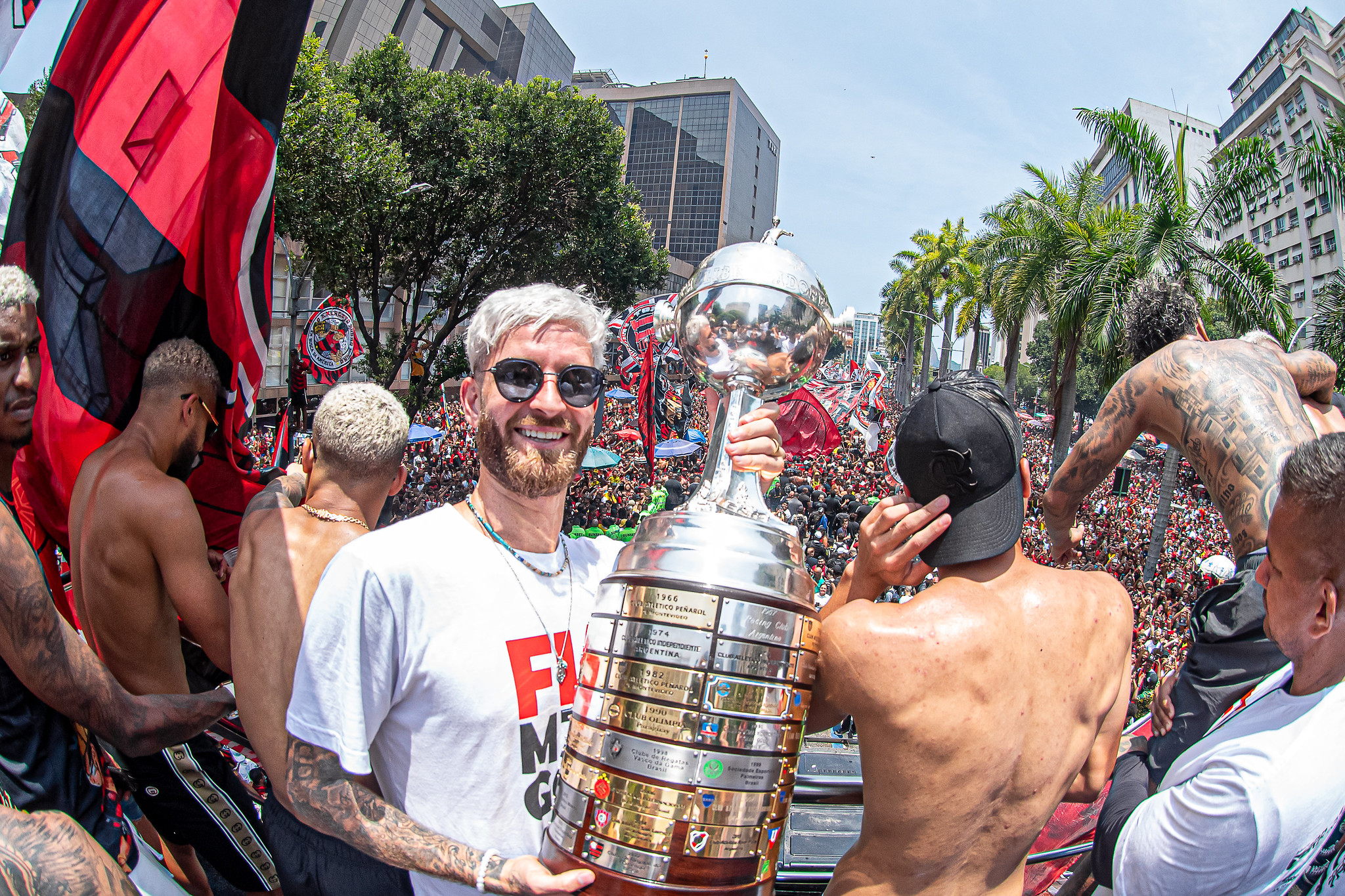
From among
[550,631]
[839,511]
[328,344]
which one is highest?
[328,344]

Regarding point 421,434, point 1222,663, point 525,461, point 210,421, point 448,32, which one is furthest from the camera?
point 448,32

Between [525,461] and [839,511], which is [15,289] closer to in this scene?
[525,461]

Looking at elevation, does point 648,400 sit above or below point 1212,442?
above

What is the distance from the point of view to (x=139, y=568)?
2271 millimetres

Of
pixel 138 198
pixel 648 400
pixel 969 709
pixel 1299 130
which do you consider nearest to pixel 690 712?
pixel 969 709

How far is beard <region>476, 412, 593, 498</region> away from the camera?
1.70 m

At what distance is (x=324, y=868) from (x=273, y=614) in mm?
670

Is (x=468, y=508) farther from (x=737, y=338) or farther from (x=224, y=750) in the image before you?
(x=224, y=750)

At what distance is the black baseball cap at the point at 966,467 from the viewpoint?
5.05ft

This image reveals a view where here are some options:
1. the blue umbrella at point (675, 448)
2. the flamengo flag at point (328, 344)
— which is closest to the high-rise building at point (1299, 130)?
the blue umbrella at point (675, 448)

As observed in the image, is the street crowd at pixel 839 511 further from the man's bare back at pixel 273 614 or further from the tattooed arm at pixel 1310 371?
the tattooed arm at pixel 1310 371

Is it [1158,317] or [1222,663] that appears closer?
[1222,663]

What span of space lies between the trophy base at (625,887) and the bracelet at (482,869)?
15cm

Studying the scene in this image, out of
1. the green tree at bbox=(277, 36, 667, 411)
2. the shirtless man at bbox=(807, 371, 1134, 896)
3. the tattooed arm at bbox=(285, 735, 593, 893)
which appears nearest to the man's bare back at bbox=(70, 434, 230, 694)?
the tattooed arm at bbox=(285, 735, 593, 893)
